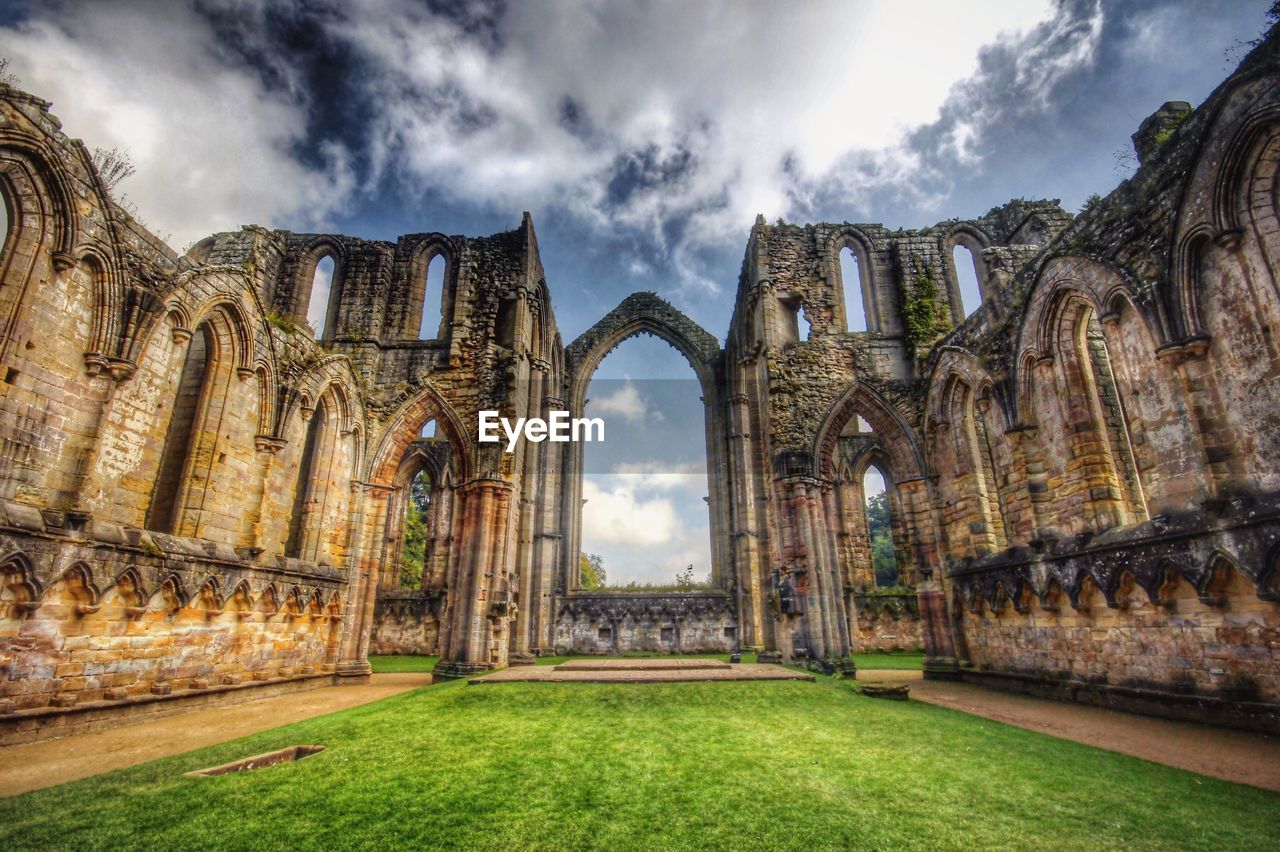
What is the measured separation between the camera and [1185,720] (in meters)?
5.93

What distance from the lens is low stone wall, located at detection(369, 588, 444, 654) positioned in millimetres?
17484

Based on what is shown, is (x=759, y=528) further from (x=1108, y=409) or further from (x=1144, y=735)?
(x=1144, y=735)

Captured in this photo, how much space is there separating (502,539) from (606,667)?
3.75 meters

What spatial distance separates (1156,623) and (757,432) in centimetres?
779

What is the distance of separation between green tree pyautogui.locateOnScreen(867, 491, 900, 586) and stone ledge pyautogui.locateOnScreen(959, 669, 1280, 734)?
2082 centimetres

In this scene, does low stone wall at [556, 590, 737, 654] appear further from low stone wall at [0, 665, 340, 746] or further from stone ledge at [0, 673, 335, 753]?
stone ledge at [0, 673, 335, 753]

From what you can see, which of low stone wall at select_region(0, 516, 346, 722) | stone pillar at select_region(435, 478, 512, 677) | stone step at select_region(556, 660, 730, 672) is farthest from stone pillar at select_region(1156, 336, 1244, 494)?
low stone wall at select_region(0, 516, 346, 722)

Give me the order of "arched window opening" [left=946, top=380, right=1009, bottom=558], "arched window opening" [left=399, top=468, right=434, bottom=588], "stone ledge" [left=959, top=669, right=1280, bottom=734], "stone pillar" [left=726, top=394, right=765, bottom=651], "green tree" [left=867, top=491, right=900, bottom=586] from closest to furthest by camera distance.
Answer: "stone ledge" [left=959, top=669, right=1280, bottom=734] → "arched window opening" [left=946, top=380, right=1009, bottom=558] → "stone pillar" [left=726, top=394, right=765, bottom=651] → "arched window opening" [left=399, top=468, right=434, bottom=588] → "green tree" [left=867, top=491, right=900, bottom=586]

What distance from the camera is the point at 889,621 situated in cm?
1688

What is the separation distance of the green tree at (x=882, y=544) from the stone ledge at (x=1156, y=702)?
2082 cm

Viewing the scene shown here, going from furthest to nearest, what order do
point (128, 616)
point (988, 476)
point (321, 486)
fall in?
point (988, 476), point (321, 486), point (128, 616)

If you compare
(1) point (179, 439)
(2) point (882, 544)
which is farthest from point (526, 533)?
(2) point (882, 544)

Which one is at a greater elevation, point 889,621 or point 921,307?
point 921,307

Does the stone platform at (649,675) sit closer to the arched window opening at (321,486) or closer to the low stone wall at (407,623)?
the arched window opening at (321,486)
